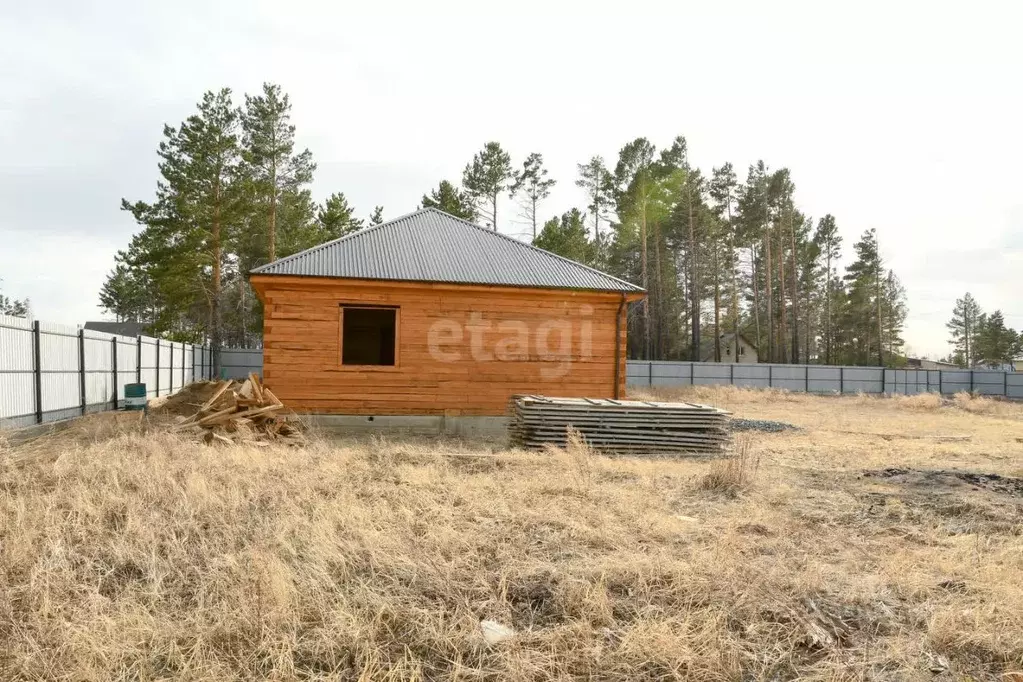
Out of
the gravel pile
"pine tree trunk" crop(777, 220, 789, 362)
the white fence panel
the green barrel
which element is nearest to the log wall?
the gravel pile

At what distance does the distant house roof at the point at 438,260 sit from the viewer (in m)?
13.7

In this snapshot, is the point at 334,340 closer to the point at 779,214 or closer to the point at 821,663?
the point at 821,663

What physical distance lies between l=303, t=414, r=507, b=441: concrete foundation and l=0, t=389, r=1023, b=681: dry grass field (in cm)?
457

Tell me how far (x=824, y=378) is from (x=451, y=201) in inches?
999

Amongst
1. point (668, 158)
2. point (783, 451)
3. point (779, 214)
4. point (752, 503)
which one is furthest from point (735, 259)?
point (752, 503)

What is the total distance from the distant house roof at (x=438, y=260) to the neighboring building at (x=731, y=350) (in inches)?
1668

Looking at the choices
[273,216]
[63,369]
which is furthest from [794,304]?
[63,369]

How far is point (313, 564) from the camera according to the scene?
177 inches

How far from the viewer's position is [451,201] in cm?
4359

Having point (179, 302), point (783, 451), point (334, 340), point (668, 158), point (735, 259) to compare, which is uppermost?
point (668, 158)

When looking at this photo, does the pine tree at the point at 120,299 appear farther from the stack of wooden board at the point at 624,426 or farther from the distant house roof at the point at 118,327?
the stack of wooden board at the point at 624,426

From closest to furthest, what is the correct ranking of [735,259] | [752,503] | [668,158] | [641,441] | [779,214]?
[752,503] → [641,441] → [668,158] → [779,214] → [735,259]

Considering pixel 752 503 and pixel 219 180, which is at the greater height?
pixel 219 180

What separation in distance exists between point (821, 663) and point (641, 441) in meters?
8.41
